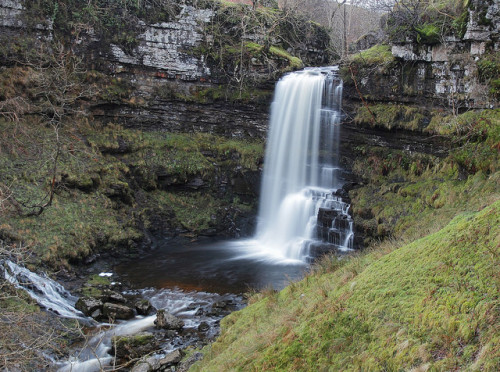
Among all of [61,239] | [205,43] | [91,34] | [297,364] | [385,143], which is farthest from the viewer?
[205,43]

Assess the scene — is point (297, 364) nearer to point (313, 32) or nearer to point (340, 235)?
point (340, 235)

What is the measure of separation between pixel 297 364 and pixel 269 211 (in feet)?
45.1

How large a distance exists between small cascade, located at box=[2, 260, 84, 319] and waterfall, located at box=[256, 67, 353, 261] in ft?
25.1

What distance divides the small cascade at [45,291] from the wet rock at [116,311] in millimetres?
576

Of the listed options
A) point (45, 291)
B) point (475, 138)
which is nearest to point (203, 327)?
point (45, 291)

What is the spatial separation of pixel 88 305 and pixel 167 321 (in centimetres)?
227

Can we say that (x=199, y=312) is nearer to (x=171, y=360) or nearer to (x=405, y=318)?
(x=171, y=360)

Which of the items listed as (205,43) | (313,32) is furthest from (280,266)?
(313,32)

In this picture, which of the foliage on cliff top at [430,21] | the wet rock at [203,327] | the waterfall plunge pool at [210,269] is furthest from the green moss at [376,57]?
the wet rock at [203,327]

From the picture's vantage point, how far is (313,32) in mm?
22250

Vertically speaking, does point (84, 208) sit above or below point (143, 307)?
above

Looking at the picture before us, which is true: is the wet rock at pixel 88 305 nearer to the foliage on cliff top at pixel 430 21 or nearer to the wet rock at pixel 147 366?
the wet rock at pixel 147 366

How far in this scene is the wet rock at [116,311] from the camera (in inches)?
360

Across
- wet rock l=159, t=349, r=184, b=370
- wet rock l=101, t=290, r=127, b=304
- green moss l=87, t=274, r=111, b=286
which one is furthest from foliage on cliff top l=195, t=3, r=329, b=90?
wet rock l=159, t=349, r=184, b=370
